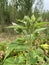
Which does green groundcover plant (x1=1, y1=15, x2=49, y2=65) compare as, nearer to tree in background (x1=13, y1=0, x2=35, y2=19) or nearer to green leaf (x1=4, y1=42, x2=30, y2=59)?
green leaf (x1=4, y1=42, x2=30, y2=59)

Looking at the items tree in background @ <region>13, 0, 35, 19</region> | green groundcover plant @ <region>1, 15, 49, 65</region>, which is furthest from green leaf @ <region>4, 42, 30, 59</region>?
tree in background @ <region>13, 0, 35, 19</region>

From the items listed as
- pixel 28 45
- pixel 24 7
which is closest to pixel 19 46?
pixel 28 45

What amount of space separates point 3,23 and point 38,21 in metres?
15.6

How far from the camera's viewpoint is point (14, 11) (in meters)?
17.6

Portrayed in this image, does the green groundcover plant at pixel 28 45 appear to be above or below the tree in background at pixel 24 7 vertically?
above

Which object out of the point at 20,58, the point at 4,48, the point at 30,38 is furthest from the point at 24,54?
the point at 4,48

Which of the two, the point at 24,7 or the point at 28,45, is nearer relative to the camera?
the point at 28,45

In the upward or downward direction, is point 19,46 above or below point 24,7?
above

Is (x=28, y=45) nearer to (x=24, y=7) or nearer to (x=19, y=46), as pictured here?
(x=19, y=46)

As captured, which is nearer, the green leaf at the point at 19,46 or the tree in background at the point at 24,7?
the green leaf at the point at 19,46

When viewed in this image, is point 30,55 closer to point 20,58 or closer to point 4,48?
point 20,58

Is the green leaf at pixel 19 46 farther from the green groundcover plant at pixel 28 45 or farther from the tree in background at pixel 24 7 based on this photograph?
the tree in background at pixel 24 7

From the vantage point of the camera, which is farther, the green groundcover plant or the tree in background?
the tree in background

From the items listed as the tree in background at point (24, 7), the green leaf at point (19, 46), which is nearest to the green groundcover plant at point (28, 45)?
the green leaf at point (19, 46)
